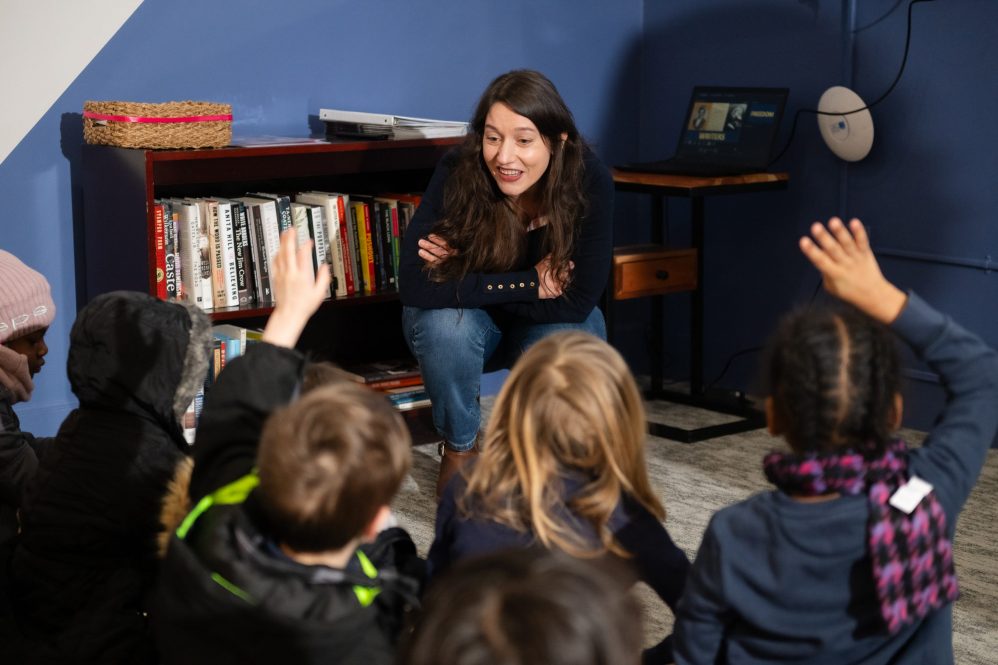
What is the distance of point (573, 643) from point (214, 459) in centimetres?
83

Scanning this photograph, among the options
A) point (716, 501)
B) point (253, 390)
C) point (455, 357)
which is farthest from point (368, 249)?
point (253, 390)

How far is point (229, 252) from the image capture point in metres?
3.10

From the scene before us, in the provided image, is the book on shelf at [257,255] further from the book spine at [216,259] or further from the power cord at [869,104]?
the power cord at [869,104]

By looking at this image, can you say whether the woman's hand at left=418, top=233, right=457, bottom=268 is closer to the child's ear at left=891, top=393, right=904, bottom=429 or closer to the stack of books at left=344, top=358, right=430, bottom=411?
the stack of books at left=344, top=358, right=430, bottom=411

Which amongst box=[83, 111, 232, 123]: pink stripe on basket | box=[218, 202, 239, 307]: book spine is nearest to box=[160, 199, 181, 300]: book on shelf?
box=[218, 202, 239, 307]: book spine

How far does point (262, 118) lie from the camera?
3471mm

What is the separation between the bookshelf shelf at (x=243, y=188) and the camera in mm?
2967

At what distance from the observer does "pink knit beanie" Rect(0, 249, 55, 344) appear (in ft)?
7.22

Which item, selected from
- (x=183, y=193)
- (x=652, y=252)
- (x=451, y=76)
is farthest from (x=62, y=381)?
(x=652, y=252)

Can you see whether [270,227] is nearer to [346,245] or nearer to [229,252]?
[229,252]

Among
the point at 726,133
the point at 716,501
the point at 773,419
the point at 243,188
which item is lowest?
the point at 716,501

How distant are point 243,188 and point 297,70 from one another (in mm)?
372

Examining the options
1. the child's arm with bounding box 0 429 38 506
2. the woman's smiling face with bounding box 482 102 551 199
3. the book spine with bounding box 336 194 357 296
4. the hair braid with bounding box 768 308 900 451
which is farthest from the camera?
the book spine with bounding box 336 194 357 296

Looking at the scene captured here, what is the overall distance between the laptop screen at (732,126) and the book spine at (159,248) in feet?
5.42
